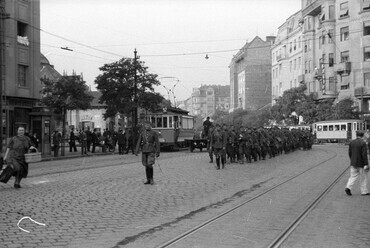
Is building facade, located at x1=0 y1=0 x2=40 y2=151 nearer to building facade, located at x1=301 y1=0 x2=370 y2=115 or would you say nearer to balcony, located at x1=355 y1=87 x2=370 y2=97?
building facade, located at x1=301 y1=0 x2=370 y2=115

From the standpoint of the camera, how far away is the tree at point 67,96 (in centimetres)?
3409

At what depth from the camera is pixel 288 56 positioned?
86.3 metres

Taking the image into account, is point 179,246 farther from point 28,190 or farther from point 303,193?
point 28,190

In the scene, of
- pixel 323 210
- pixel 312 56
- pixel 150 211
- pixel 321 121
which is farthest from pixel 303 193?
pixel 312 56

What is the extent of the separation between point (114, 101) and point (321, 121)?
30.6 m

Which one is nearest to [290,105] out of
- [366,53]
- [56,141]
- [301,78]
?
[301,78]

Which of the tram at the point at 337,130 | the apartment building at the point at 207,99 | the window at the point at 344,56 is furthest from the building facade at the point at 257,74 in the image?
the apartment building at the point at 207,99

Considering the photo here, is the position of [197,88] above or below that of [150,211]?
above

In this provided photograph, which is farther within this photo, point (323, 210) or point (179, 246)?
point (323, 210)

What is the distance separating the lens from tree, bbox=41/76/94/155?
1342 inches

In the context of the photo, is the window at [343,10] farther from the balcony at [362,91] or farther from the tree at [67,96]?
the tree at [67,96]

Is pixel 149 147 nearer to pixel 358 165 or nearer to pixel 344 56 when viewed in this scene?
pixel 358 165

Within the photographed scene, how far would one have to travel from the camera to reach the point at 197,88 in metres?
197

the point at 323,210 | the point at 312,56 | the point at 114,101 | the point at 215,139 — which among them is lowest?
the point at 323,210
